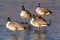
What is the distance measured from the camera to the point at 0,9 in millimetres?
12844

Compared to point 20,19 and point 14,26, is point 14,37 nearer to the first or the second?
point 14,26

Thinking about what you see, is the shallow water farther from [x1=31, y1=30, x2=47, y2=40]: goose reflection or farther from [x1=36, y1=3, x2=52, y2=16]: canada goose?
[x1=36, y1=3, x2=52, y2=16]: canada goose

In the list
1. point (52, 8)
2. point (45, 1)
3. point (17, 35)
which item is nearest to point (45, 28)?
point (17, 35)

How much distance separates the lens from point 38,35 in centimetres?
963

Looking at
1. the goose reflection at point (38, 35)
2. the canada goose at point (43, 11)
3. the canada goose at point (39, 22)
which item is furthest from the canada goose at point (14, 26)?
the canada goose at point (43, 11)

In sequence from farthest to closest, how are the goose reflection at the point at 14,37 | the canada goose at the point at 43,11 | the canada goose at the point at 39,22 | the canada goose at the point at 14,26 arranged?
1. the canada goose at the point at 43,11
2. the canada goose at the point at 39,22
3. the canada goose at the point at 14,26
4. the goose reflection at the point at 14,37

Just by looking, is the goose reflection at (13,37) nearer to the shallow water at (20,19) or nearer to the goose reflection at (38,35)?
the shallow water at (20,19)

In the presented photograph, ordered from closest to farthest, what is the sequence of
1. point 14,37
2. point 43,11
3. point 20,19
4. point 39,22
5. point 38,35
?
point 14,37 → point 38,35 → point 39,22 → point 20,19 → point 43,11

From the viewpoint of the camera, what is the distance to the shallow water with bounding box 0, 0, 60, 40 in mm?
9438

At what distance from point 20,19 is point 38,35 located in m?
1.82

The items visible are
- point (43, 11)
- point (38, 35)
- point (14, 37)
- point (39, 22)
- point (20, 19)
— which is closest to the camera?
point (14, 37)

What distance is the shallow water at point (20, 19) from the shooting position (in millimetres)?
9438

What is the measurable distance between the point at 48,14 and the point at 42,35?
2.58 metres

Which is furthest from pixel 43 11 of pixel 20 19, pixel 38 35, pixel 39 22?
pixel 38 35
